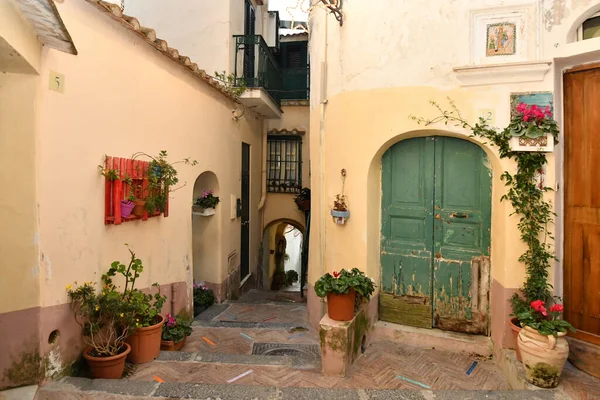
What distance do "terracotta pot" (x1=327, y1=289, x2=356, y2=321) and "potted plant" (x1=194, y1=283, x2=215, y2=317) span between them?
3511 millimetres

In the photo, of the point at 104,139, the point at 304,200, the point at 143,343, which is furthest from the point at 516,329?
the point at 304,200

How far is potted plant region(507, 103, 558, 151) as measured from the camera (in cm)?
414

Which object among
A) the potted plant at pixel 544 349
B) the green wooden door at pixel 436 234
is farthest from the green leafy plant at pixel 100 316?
the potted plant at pixel 544 349

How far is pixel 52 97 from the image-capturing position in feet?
11.0

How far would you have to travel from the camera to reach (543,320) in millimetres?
3809

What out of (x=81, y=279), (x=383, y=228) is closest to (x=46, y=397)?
(x=81, y=279)

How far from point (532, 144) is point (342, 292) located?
2.76 m

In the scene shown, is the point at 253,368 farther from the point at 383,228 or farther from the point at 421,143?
the point at 421,143

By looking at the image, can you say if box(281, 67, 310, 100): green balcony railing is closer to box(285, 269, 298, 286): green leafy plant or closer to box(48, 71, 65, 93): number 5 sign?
box(285, 269, 298, 286): green leafy plant

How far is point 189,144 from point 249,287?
200 inches

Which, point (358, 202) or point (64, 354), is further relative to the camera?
point (358, 202)

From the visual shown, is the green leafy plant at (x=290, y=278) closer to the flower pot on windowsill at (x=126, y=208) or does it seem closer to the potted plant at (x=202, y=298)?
the potted plant at (x=202, y=298)

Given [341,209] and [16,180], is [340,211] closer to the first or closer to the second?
[341,209]

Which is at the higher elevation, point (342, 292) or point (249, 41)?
point (249, 41)
